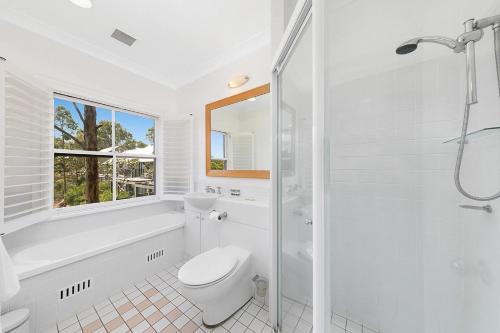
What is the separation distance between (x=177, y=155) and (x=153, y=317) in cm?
194

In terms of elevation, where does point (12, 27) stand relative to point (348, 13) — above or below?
above

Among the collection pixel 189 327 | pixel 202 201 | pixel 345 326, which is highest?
pixel 202 201

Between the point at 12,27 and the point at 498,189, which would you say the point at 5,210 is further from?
the point at 498,189

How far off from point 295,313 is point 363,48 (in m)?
1.55

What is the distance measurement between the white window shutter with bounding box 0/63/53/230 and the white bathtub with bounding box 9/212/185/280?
0.28 m

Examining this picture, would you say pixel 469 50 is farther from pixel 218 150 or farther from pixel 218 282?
pixel 218 150

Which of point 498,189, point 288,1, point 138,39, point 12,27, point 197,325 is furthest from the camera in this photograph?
point 138,39

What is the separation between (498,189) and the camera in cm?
71

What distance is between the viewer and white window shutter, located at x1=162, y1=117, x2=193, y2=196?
2.72 meters

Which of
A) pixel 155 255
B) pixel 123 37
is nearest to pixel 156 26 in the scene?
pixel 123 37

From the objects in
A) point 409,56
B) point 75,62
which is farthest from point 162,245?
point 409,56

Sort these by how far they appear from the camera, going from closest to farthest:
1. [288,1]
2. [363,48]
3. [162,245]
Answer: [363,48], [288,1], [162,245]

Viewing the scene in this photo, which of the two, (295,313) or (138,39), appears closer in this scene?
(295,313)

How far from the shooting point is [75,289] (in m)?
1.49
